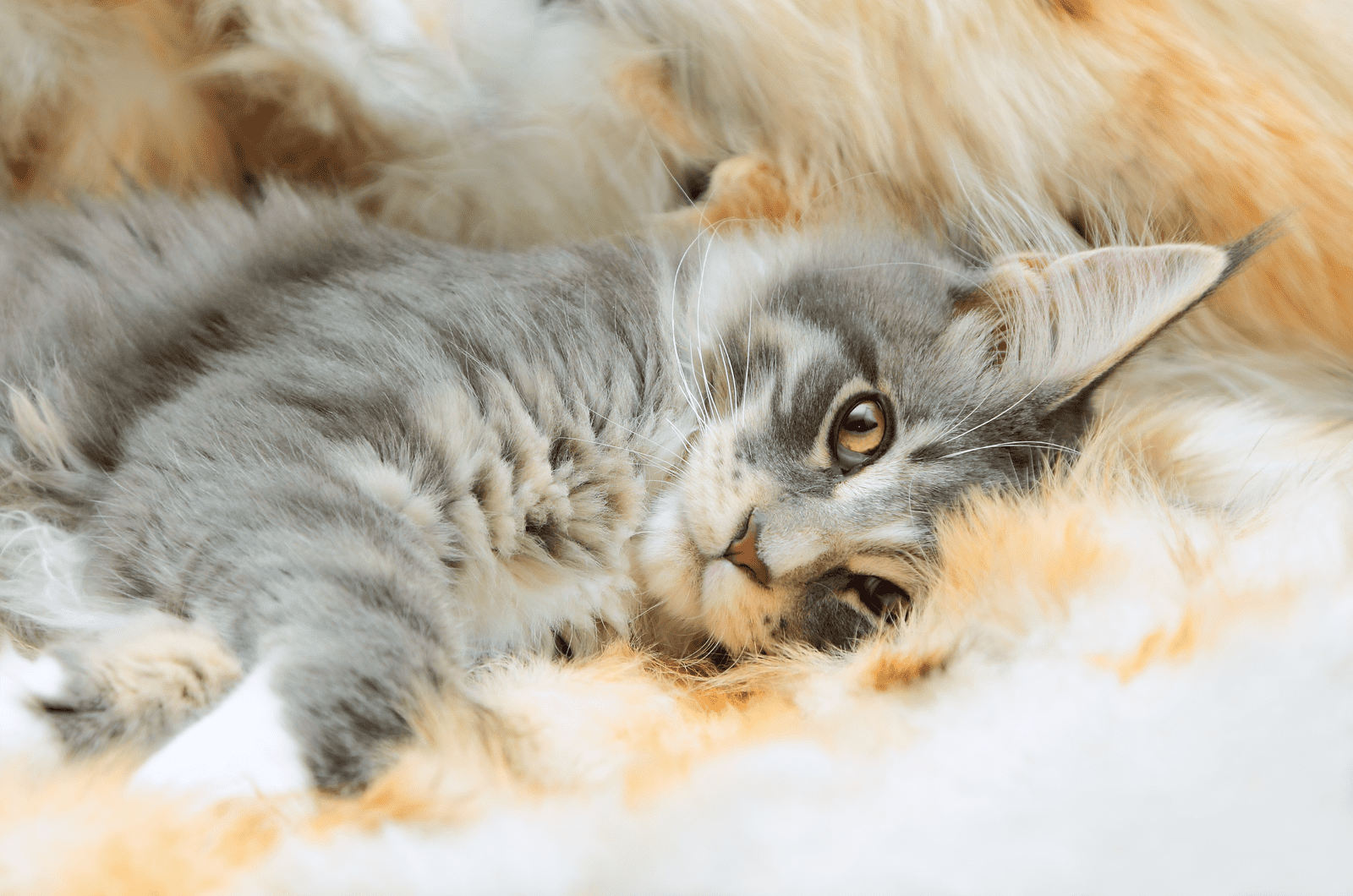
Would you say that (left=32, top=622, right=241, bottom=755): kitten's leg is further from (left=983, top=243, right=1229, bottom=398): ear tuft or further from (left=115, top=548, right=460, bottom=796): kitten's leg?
(left=983, top=243, right=1229, bottom=398): ear tuft

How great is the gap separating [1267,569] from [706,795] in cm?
49

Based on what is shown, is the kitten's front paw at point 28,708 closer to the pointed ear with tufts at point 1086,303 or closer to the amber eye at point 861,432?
the amber eye at point 861,432

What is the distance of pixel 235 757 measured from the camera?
2.28 ft

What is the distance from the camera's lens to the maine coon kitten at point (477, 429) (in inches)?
33.3

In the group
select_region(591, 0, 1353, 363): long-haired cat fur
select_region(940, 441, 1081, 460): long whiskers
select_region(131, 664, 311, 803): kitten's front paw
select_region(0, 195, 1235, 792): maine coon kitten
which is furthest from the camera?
select_region(940, 441, 1081, 460): long whiskers

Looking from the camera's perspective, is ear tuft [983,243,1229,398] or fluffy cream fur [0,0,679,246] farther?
fluffy cream fur [0,0,679,246]

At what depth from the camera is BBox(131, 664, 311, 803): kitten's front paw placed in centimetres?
67

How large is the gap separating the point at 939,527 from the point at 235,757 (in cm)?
66

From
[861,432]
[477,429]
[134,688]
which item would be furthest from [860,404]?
[134,688]

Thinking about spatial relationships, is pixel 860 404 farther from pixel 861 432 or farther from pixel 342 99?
pixel 342 99

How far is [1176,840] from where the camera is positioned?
563mm

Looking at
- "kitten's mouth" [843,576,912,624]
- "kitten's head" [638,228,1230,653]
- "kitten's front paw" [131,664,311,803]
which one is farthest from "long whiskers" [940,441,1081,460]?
"kitten's front paw" [131,664,311,803]

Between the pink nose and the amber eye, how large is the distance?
0.14 meters

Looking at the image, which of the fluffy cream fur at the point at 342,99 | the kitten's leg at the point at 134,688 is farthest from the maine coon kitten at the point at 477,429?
the fluffy cream fur at the point at 342,99
